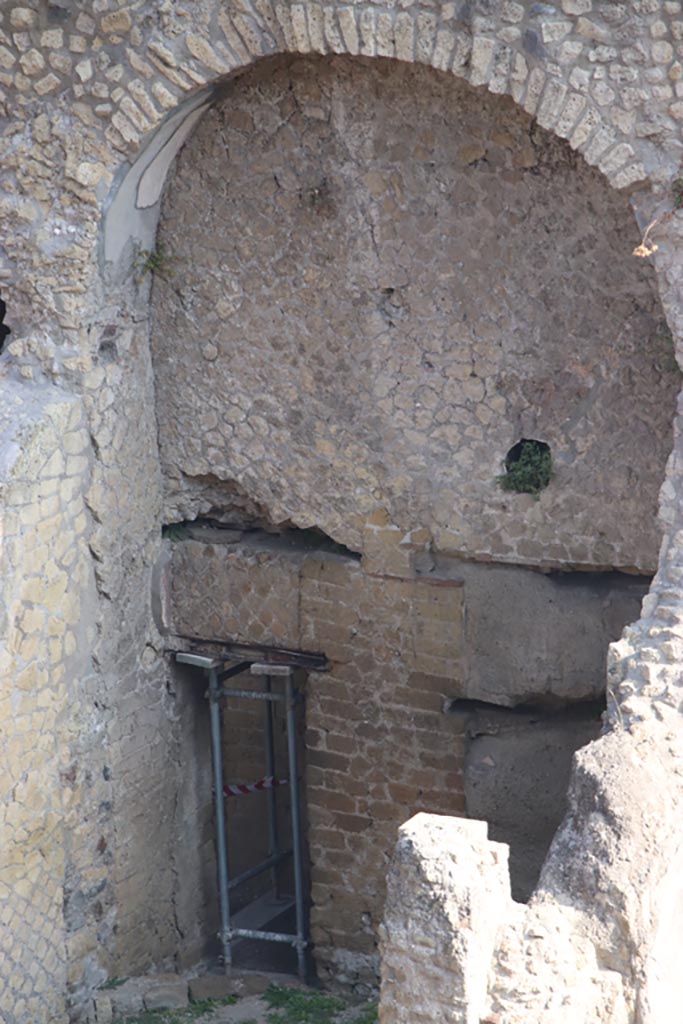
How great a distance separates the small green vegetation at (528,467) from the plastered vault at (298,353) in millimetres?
51

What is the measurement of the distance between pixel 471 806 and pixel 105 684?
1756mm

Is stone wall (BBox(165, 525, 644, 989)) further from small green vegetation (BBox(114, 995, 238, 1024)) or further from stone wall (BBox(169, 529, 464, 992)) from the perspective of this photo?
small green vegetation (BBox(114, 995, 238, 1024))

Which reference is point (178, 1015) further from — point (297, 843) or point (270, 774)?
point (270, 774)

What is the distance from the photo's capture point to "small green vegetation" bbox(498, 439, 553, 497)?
23.6ft

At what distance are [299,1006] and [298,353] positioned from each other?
116 inches

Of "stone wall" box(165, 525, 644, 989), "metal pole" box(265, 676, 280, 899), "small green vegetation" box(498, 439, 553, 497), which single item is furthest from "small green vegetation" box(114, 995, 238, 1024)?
"small green vegetation" box(498, 439, 553, 497)

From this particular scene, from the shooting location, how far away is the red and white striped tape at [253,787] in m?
8.63

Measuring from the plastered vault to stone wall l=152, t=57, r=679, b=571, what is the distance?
0.04 ft

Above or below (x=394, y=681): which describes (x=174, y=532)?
above

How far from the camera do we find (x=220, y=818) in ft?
26.7

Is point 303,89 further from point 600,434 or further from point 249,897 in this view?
point 249,897

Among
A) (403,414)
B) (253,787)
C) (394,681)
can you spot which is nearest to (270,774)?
(253,787)

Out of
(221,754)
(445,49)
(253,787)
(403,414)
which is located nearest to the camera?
(445,49)

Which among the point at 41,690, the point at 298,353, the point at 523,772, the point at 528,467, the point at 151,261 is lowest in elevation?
the point at 523,772
